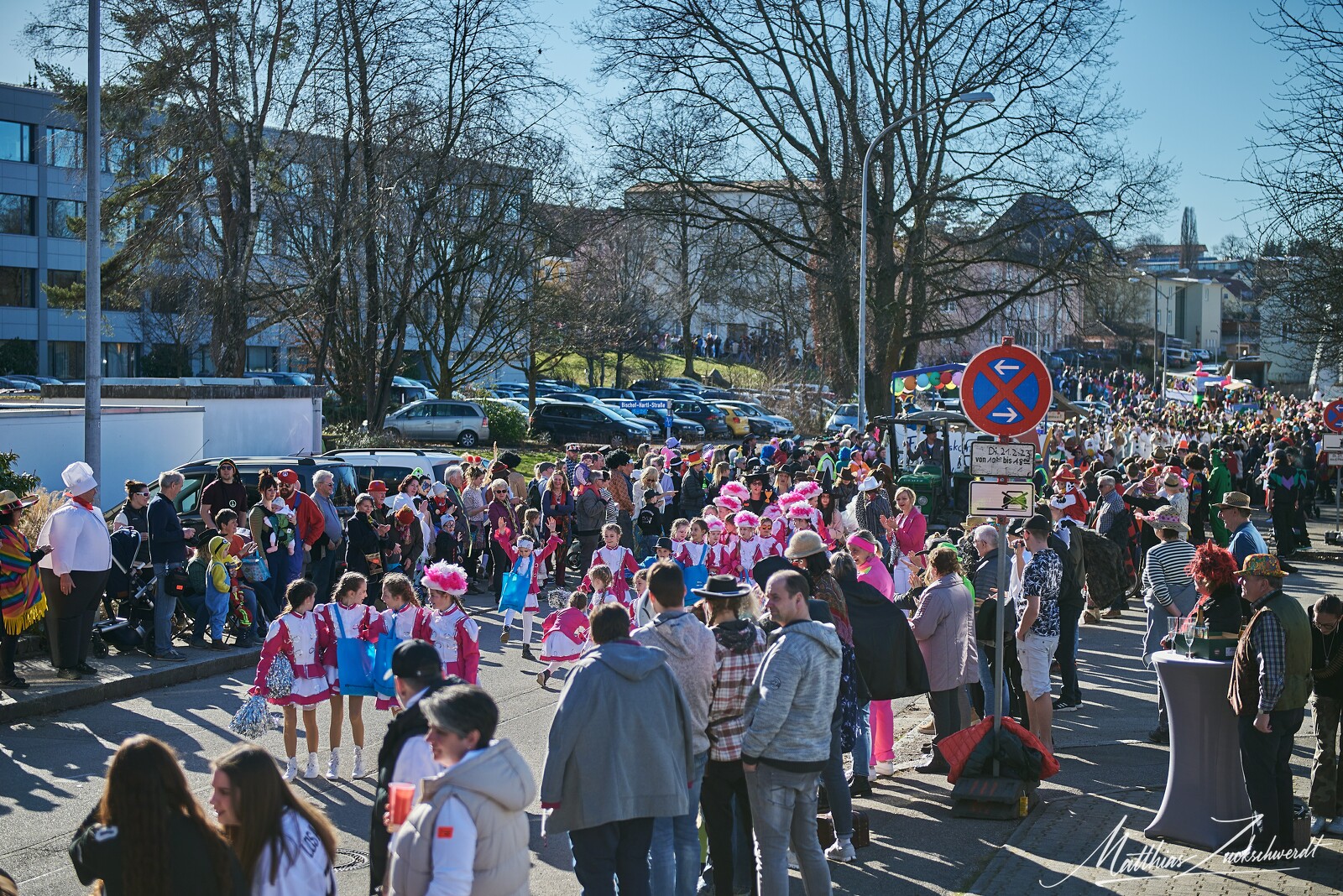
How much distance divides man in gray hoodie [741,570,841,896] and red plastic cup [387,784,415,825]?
2088 mm

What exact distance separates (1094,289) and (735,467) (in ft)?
45.5

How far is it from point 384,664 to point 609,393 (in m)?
47.8

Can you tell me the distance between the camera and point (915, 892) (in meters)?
6.71

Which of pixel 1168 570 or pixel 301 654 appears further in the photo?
pixel 1168 570

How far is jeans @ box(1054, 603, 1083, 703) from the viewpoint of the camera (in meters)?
10.6

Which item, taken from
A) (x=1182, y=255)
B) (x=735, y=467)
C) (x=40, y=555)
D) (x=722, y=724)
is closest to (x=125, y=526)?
(x=40, y=555)

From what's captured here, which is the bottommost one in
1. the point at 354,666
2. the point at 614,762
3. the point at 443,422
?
the point at 354,666

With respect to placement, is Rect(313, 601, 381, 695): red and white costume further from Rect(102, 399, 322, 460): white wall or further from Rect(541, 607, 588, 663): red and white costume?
Rect(102, 399, 322, 460): white wall

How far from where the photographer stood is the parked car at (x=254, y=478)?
16.0 meters

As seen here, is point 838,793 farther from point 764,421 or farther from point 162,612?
point 764,421

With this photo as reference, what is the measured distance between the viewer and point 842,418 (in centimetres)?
4534

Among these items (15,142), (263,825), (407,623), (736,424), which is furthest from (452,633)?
(15,142)

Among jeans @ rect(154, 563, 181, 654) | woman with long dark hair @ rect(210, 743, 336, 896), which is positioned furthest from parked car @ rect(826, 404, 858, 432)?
woman with long dark hair @ rect(210, 743, 336, 896)

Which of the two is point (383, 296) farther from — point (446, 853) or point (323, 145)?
point (446, 853)
